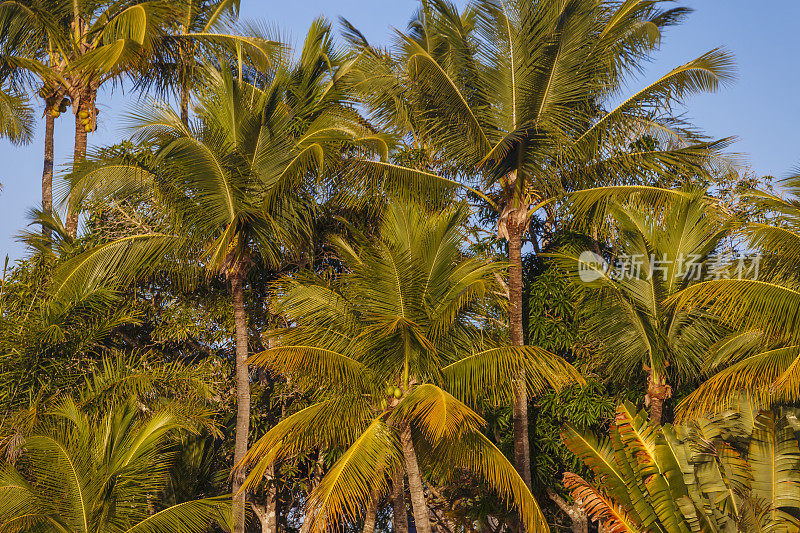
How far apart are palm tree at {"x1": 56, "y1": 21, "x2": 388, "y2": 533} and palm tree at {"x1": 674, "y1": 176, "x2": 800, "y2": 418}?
5311 mm

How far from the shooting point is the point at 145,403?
11586 millimetres

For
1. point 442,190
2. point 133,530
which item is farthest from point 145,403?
point 442,190

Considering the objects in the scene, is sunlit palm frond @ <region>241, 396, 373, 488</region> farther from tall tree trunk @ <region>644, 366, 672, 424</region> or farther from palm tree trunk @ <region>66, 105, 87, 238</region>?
palm tree trunk @ <region>66, 105, 87, 238</region>

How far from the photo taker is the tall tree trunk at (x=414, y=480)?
9.64m

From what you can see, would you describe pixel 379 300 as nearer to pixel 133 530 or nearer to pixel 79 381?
pixel 133 530

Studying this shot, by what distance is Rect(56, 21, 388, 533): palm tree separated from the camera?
10555 mm

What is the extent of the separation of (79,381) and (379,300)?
530 cm

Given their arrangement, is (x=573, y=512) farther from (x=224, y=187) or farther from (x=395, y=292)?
(x=224, y=187)

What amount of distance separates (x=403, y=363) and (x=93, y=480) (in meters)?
4.13

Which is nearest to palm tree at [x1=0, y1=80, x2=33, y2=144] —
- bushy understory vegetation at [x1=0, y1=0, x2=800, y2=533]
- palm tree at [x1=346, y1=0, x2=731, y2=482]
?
bushy understory vegetation at [x1=0, y1=0, x2=800, y2=533]

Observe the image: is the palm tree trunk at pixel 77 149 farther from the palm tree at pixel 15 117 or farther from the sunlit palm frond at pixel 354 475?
the sunlit palm frond at pixel 354 475

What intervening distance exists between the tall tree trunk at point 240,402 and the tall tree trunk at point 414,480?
231 centimetres

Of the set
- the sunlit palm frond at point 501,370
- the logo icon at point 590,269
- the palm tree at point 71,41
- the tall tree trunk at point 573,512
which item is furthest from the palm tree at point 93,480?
the logo icon at point 590,269

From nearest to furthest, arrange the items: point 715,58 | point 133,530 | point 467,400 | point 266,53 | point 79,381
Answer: point 133,530, point 467,400, point 715,58, point 79,381, point 266,53
